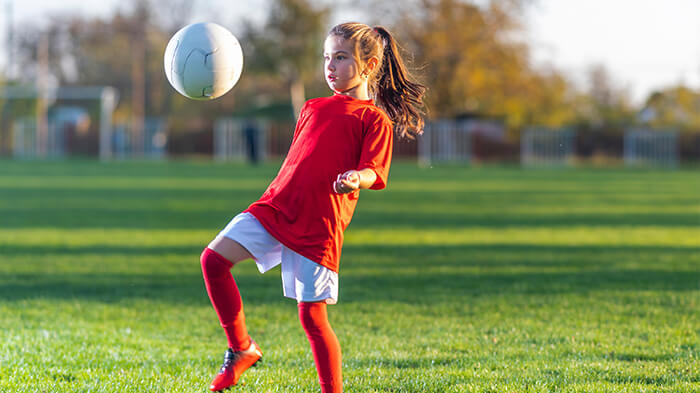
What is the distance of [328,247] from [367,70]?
79 centimetres

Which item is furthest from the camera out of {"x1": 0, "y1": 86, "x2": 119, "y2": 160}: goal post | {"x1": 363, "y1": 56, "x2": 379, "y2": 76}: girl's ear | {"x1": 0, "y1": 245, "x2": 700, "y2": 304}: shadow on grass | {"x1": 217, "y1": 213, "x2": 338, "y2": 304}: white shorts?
{"x1": 0, "y1": 86, "x2": 119, "y2": 160}: goal post

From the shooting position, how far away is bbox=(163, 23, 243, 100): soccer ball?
3.92 m

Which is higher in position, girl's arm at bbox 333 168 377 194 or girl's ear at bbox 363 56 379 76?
girl's ear at bbox 363 56 379 76

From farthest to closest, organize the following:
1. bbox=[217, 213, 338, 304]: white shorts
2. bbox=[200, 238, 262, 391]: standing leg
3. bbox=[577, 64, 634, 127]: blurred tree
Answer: bbox=[577, 64, 634, 127]: blurred tree < bbox=[200, 238, 262, 391]: standing leg < bbox=[217, 213, 338, 304]: white shorts

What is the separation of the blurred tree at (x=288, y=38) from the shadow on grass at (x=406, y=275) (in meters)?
34.1

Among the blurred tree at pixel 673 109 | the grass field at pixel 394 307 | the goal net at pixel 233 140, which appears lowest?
the grass field at pixel 394 307

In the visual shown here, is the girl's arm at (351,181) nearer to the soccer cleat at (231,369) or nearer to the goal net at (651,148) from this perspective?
the soccer cleat at (231,369)

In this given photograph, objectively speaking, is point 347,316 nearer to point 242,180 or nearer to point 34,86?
point 242,180

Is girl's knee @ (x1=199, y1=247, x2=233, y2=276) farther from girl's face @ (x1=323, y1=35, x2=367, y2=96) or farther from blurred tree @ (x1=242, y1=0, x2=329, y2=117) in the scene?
blurred tree @ (x1=242, y1=0, x2=329, y2=117)

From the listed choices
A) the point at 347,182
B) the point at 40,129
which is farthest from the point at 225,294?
the point at 40,129

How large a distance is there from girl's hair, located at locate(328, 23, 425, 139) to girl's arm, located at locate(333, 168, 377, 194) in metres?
0.56

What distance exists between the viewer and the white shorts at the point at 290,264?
322 centimetres

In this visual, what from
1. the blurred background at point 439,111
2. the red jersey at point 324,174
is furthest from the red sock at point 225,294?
the blurred background at point 439,111

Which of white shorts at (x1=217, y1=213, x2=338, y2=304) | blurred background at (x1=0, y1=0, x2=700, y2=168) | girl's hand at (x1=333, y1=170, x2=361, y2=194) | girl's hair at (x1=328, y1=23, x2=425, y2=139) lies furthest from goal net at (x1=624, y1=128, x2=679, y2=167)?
girl's hand at (x1=333, y1=170, x2=361, y2=194)
